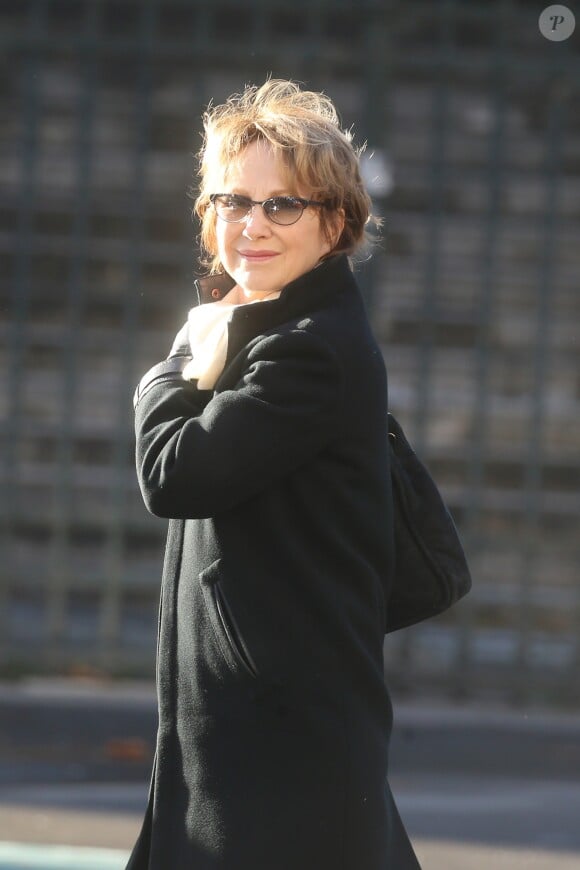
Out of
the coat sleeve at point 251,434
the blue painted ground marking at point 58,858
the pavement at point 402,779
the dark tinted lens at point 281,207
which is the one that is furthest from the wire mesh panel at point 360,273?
the coat sleeve at point 251,434

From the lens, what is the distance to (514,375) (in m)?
6.78

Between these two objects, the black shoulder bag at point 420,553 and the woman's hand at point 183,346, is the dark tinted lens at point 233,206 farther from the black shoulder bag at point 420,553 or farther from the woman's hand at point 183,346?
the black shoulder bag at point 420,553

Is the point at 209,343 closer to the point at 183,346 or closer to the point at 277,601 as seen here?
the point at 183,346

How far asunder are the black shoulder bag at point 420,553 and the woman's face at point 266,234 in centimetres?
32

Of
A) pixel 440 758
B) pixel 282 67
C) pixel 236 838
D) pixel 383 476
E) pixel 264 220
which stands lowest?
pixel 440 758

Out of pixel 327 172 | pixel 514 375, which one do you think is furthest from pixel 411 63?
pixel 327 172

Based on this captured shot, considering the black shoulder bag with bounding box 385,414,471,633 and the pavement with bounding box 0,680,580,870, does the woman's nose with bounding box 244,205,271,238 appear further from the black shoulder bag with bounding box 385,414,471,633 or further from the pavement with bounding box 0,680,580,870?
the pavement with bounding box 0,680,580,870

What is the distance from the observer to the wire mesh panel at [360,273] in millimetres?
6758

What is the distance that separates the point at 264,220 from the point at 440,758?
415 cm

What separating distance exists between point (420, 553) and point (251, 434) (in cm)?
37

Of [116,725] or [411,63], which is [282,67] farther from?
[116,725]

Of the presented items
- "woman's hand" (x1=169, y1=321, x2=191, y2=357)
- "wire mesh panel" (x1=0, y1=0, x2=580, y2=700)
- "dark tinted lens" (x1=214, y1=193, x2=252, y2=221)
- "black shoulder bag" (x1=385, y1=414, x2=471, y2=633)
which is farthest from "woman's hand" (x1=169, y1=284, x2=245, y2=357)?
"wire mesh panel" (x1=0, y1=0, x2=580, y2=700)

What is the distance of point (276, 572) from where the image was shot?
2.15 metres

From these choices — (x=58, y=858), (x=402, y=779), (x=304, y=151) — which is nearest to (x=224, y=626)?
(x=304, y=151)
